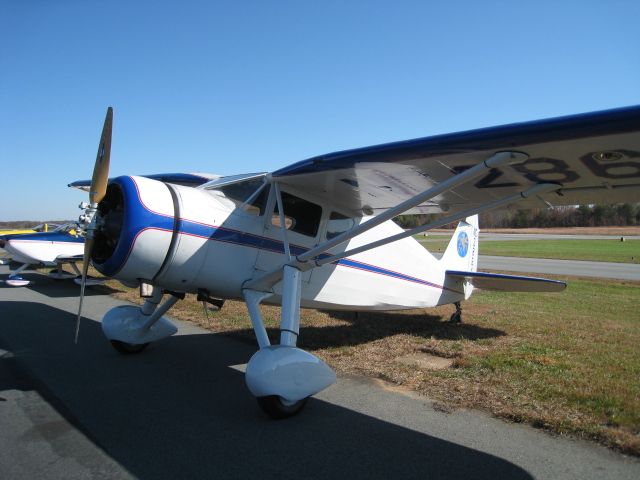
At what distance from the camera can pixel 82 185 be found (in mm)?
7922

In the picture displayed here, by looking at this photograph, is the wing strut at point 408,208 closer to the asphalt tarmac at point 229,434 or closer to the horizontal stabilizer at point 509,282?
the asphalt tarmac at point 229,434

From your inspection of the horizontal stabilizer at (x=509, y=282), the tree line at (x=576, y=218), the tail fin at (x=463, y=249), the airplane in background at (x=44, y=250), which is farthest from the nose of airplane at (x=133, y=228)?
the tree line at (x=576, y=218)

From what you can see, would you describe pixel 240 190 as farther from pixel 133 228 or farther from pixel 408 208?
pixel 408 208

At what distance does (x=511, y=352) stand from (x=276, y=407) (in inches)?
133

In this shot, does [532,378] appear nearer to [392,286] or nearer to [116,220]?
[392,286]

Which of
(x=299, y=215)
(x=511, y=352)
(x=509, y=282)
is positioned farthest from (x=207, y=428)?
(x=509, y=282)

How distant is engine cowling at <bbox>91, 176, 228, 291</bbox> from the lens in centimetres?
385

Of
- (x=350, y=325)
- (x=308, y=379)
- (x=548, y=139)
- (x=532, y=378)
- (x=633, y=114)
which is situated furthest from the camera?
(x=350, y=325)

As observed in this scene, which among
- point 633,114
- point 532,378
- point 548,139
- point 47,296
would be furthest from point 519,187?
point 47,296

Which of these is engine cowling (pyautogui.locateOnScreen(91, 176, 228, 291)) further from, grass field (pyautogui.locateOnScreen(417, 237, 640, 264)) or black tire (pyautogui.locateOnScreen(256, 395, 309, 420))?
grass field (pyautogui.locateOnScreen(417, 237, 640, 264))

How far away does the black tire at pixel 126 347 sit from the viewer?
5507 mm

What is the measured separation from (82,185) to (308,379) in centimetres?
615

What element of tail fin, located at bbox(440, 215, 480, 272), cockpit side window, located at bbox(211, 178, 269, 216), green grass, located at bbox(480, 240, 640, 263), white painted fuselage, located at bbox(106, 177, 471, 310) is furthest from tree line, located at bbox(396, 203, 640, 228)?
cockpit side window, located at bbox(211, 178, 269, 216)

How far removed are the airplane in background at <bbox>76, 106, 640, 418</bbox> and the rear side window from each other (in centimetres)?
1
